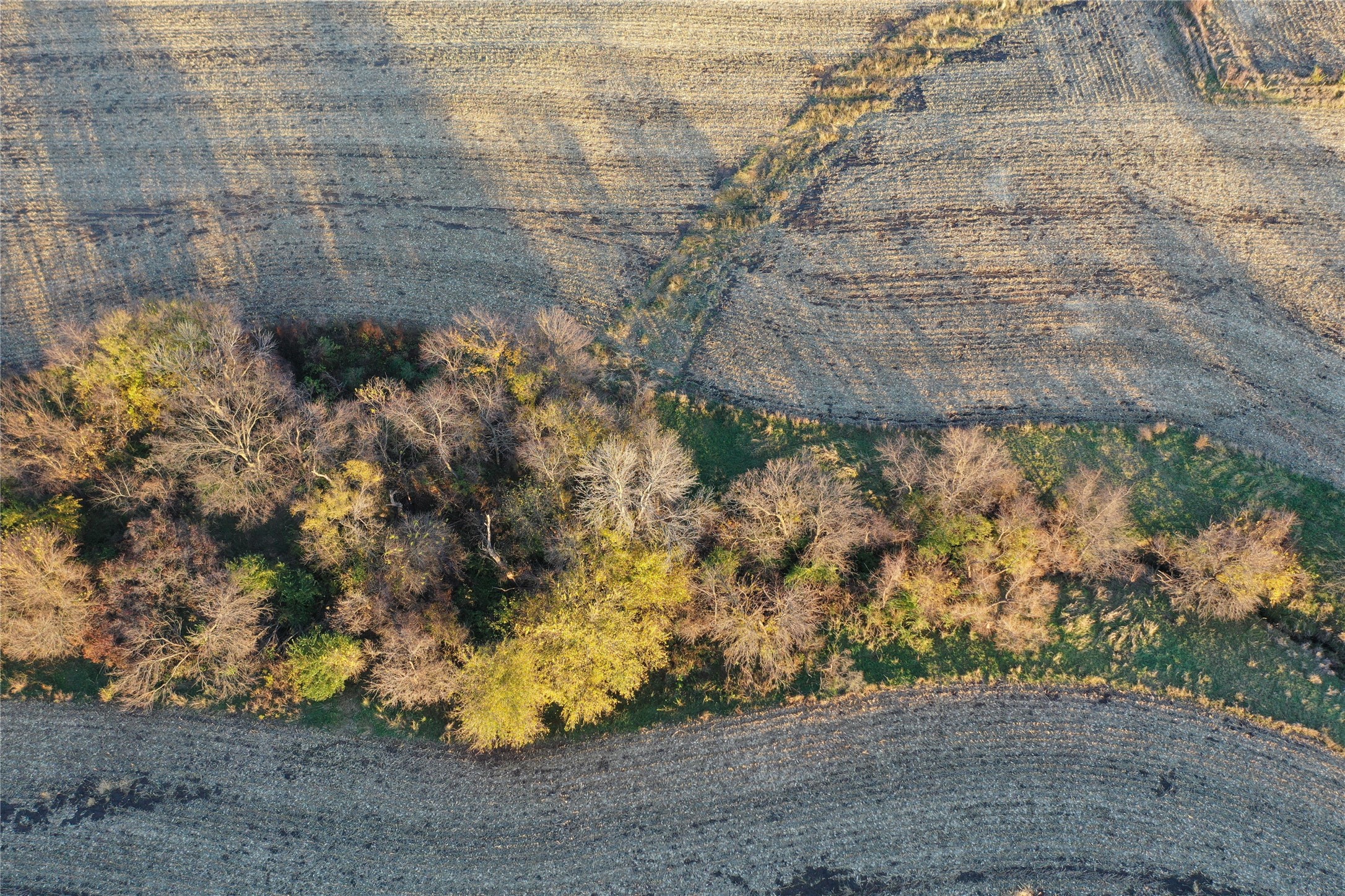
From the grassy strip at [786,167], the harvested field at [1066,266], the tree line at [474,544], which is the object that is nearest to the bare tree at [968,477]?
the tree line at [474,544]

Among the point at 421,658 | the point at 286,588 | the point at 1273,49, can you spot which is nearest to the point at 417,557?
the point at 421,658

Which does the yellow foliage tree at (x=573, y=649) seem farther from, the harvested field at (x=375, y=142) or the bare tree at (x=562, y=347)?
the harvested field at (x=375, y=142)

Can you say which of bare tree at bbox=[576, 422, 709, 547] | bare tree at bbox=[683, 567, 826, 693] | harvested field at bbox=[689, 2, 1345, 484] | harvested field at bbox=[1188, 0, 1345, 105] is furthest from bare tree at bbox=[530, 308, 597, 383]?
harvested field at bbox=[1188, 0, 1345, 105]

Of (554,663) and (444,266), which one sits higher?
(444,266)

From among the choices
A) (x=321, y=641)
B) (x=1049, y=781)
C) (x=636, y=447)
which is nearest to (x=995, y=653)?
(x=1049, y=781)

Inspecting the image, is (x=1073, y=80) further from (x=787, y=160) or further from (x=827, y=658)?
(x=827, y=658)

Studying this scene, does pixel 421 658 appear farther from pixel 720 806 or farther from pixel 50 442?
pixel 50 442
